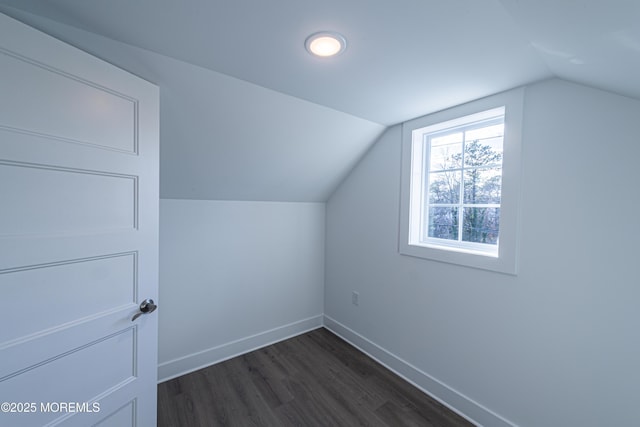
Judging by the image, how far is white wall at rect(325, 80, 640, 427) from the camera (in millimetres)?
1125

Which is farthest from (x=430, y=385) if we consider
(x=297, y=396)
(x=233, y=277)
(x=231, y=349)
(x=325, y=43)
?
(x=325, y=43)

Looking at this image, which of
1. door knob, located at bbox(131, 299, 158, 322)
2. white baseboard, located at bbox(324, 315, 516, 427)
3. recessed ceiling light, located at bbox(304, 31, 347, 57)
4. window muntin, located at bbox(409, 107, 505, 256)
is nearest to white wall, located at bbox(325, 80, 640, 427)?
white baseboard, located at bbox(324, 315, 516, 427)

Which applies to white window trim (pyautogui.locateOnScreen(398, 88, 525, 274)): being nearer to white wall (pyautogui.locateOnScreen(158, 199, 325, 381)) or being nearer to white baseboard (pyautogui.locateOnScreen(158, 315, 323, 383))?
white wall (pyautogui.locateOnScreen(158, 199, 325, 381))

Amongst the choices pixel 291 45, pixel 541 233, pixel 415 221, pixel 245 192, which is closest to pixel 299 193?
pixel 245 192

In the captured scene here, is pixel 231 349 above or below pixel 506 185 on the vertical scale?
below

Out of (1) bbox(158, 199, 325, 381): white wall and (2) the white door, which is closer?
(2) the white door

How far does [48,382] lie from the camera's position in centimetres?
90

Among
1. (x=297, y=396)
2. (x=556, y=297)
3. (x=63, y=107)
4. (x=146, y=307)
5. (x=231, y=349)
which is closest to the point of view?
(x=63, y=107)

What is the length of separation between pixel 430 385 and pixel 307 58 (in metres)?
2.30

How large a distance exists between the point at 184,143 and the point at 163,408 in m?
1.79

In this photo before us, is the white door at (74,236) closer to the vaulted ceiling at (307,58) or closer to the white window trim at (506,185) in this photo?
the vaulted ceiling at (307,58)

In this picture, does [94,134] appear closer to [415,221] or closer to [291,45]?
[291,45]

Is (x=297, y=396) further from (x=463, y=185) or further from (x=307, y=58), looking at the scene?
(x=307, y=58)

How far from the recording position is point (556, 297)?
1.30 m
